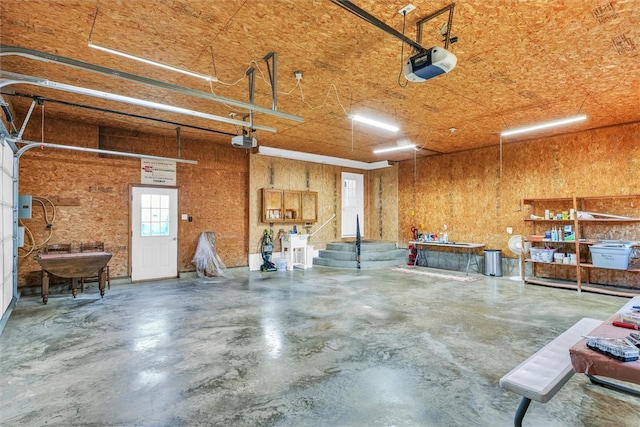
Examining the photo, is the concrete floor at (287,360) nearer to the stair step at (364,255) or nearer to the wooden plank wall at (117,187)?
the wooden plank wall at (117,187)

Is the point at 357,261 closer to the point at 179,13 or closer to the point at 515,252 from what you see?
the point at 515,252

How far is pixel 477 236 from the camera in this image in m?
8.32

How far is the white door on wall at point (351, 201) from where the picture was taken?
1044 centimetres

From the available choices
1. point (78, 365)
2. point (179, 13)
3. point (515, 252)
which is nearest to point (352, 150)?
point (515, 252)

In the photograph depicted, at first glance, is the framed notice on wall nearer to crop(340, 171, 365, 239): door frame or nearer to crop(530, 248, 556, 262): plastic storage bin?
crop(340, 171, 365, 239): door frame

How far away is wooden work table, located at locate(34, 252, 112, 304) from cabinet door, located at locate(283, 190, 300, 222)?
4.49 metres

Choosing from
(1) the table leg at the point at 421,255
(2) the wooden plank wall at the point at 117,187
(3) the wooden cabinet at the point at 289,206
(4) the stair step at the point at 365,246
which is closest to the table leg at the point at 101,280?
(2) the wooden plank wall at the point at 117,187

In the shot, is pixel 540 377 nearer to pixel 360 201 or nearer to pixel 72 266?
pixel 72 266

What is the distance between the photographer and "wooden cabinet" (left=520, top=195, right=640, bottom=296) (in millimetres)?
6023

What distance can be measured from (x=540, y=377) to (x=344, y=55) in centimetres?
336

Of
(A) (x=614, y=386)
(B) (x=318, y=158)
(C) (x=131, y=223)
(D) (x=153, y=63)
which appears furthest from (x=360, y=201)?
(A) (x=614, y=386)

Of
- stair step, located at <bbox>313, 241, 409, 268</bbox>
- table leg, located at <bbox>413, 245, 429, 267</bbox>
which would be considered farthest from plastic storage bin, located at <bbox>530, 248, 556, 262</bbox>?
stair step, located at <bbox>313, 241, 409, 268</bbox>

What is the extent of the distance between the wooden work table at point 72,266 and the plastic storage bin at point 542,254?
326 inches

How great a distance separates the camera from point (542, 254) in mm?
6695
